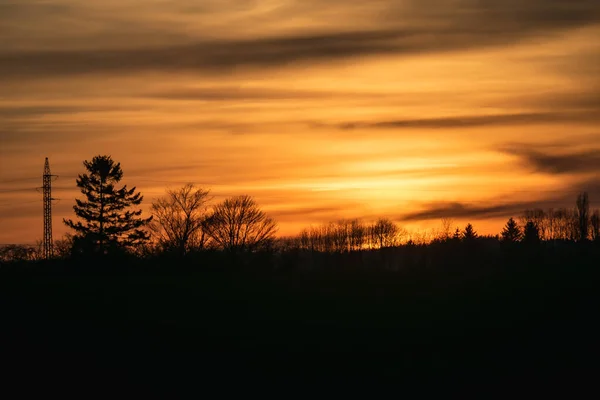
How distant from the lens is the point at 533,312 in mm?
42938

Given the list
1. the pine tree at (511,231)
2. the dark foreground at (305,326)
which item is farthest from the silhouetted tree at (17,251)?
the pine tree at (511,231)

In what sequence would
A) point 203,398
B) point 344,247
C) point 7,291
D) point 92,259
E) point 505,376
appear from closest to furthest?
point 203,398, point 505,376, point 7,291, point 92,259, point 344,247

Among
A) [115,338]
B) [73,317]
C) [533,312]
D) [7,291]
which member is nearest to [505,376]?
[533,312]

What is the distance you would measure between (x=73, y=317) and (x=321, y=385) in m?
12.1

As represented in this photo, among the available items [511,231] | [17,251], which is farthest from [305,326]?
[511,231]

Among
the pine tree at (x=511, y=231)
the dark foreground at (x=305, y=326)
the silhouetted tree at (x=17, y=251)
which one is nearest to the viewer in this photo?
the dark foreground at (x=305, y=326)

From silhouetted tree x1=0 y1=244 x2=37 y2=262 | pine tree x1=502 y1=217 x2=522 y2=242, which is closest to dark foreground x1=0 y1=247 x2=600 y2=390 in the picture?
silhouetted tree x1=0 y1=244 x2=37 y2=262

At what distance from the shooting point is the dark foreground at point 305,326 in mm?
35594

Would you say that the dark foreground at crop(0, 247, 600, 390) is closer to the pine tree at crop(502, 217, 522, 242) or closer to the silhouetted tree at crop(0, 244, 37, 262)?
the silhouetted tree at crop(0, 244, 37, 262)

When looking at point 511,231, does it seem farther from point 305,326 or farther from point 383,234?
point 305,326

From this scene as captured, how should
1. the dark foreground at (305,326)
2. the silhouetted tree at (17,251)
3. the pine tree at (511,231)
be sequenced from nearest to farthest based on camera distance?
the dark foreground at (305,326), the silhouetted tree at (17,251), the pine tree at (511,231)

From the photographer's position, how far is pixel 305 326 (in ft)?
135

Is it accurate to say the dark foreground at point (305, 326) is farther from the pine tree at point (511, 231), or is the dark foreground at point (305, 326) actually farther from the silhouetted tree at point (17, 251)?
the pine tree at point (511, 231)

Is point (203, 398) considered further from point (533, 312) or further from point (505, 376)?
point (533, 312)
